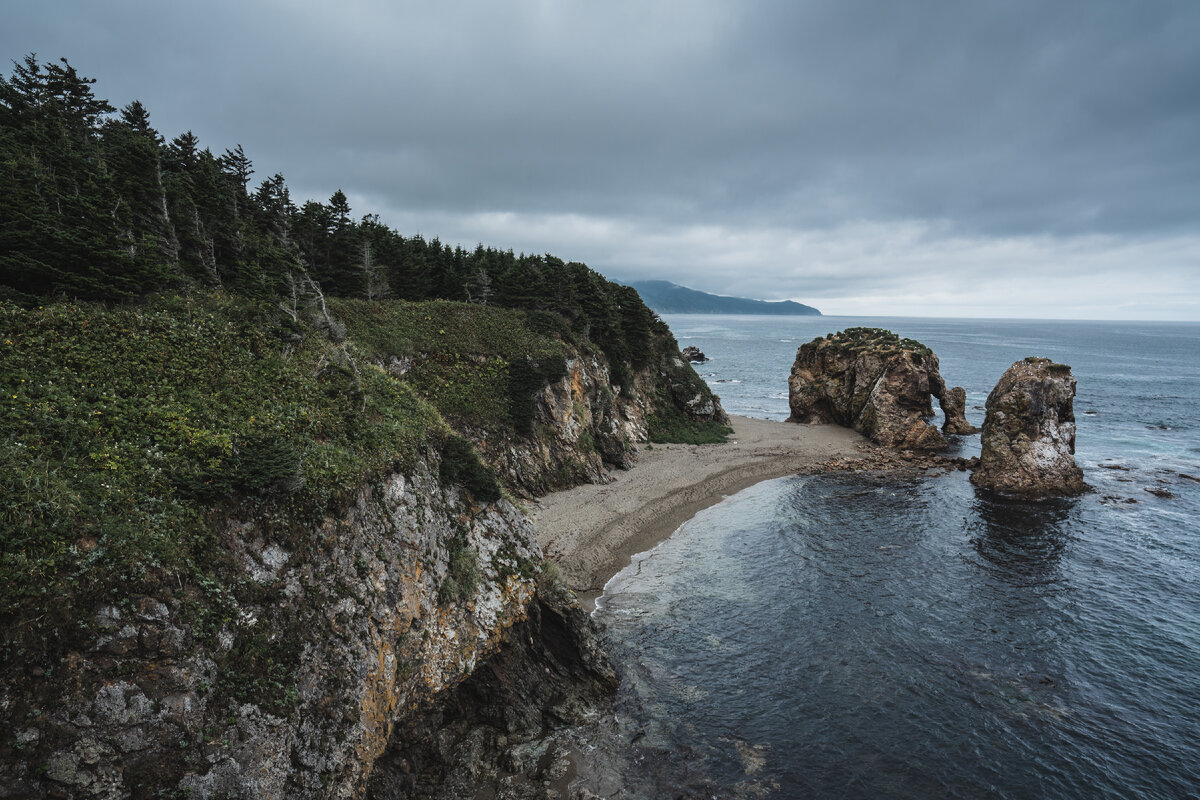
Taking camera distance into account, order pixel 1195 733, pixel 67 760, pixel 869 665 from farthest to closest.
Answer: pixel 869 665 → pixel 1195 733 → pixel 67 760

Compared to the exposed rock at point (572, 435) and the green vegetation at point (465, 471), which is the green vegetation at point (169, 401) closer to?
the green vegetation at point (465, 471)

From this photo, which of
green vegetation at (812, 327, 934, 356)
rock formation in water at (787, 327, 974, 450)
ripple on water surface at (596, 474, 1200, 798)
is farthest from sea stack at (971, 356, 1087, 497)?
green vegetation at (812, 327, 934, 356)

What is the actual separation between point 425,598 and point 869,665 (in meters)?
18.2

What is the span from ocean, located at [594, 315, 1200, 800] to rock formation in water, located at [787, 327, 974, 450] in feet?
50.8

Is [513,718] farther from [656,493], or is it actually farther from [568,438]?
[568,438]

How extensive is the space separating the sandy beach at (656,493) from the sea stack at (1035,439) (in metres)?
12.0

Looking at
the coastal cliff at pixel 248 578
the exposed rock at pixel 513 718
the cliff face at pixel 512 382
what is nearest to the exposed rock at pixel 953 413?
the cliff face at pixel 512 382

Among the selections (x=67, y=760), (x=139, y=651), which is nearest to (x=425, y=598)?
(x=139, y=651)

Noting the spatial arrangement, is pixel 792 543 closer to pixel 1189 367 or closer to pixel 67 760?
pixel 67 760

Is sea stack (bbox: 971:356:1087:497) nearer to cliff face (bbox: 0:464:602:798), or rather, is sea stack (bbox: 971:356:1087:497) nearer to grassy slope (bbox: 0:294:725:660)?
grassy slope (bbox: 0:294:725:660)

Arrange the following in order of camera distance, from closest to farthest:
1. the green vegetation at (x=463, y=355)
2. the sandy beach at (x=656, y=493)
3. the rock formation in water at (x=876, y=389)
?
the sandy beach at (x=656, y=493) → the green vegetation at (x=463, y=355) → the rock formation in water at (x=876, y=389)

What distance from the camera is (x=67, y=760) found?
26.7 ft

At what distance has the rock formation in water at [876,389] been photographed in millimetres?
55750

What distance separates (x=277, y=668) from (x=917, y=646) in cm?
2421
